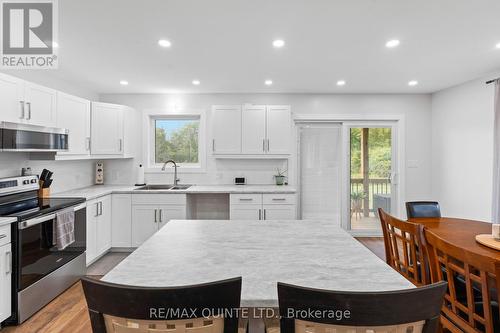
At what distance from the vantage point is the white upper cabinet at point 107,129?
13.5ft

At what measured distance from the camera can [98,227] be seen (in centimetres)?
373

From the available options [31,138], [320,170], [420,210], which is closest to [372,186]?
[320,170]

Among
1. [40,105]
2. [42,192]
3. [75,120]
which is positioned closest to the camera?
[40,105]

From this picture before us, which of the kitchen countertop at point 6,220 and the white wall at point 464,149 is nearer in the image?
the kitchen countertop at point 6,220

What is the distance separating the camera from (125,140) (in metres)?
4.48

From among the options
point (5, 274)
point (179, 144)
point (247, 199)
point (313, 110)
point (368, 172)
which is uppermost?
point (313, 110)

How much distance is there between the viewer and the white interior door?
4891 mm

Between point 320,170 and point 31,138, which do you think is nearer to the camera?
point 31,138

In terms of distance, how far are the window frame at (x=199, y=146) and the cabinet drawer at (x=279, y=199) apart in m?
1.33

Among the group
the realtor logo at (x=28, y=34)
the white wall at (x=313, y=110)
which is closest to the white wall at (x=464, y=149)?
the white wall at (x=313, y=110)

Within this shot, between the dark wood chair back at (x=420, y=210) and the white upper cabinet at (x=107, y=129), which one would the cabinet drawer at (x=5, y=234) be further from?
the dark wood chair back at (x=420, y=210)

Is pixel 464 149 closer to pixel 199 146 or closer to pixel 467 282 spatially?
pixel 467 282

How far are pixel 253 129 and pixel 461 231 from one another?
2976mm

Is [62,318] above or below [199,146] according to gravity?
below
